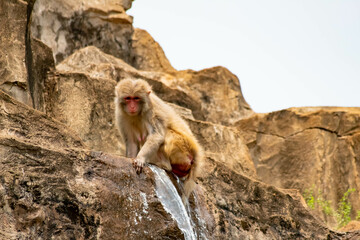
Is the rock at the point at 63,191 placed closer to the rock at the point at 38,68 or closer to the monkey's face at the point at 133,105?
the monkey's face at the point at 133,105

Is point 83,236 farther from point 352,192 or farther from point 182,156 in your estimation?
point 352,192

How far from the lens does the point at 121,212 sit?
5.46m

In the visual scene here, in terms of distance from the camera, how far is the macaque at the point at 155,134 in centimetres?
652

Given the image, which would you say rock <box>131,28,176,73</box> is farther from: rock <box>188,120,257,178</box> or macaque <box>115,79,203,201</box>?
macaque <box>115,79,203,201</box>

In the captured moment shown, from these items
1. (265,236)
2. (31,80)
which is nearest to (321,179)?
(265,236)

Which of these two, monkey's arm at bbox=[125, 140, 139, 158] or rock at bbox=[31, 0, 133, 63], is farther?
rock at bbox=[31, 0, 133, 63]

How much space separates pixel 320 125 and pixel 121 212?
27.9 ft

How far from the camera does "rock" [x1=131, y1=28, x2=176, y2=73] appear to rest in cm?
1524

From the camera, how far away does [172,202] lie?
234 inches

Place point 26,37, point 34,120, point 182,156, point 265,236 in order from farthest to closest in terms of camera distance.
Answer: point 26,37 < point 265,236 < point 182,156 < point 34,120

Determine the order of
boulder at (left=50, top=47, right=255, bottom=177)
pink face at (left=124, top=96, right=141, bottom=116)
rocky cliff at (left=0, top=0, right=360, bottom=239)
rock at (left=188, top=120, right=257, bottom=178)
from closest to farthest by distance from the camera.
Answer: rocky cliff at (left=0, top=0, right=360, bottom=239) < pink face at (left=124, top=96, right=141, bottom=116) < boulder at (left=50, top=47, right=255, bottom=177) < rock at (left=188, top=120, right=257, bottom=178)

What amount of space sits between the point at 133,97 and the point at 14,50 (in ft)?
6.35

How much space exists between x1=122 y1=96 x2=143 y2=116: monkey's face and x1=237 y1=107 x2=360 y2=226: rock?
22.7 feet

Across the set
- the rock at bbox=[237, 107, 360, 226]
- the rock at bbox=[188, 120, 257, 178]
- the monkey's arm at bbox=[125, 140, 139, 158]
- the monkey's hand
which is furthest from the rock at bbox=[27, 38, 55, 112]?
the rock at bbox=[237, 107, 360, 226]
